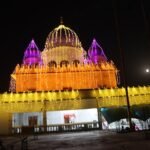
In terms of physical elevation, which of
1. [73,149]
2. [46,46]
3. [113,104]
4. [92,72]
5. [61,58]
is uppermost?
[46,46]

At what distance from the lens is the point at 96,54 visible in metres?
50.2

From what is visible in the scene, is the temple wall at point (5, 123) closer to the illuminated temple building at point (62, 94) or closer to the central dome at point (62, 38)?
the illuminated temple building at point (62, 94)

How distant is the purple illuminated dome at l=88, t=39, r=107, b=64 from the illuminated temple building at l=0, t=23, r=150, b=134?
1.13ft

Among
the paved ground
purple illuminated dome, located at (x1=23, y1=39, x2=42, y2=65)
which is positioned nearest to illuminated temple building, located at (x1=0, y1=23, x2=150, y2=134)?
purple illuminated dome, located at (x1=23, y1=39, x2=42, y2=65)

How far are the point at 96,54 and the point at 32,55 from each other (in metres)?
13.4

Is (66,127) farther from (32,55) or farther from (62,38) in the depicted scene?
(62,38)

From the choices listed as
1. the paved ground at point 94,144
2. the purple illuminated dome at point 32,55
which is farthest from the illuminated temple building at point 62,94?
the paved ground at point 94,144

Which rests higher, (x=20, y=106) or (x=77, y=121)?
(x=20, y=106)

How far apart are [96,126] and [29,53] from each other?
71.4ft

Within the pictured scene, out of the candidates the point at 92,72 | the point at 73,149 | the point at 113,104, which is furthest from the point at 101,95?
the point at 73,149

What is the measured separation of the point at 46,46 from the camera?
50.3 m

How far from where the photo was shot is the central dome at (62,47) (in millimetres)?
48375

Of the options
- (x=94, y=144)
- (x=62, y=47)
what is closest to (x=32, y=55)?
(x=62, y=47)

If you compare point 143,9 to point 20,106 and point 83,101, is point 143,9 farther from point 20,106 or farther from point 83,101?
point 20,106
